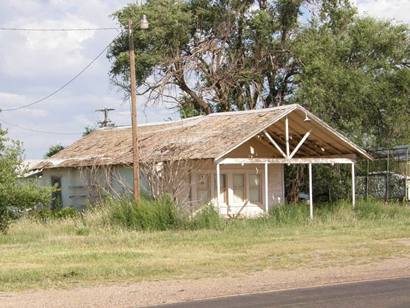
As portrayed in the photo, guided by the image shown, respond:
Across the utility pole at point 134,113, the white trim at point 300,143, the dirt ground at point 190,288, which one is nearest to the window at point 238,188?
the white trim at point 300,143

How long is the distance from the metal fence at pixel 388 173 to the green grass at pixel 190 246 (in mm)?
7243

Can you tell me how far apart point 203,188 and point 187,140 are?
2.43 metres

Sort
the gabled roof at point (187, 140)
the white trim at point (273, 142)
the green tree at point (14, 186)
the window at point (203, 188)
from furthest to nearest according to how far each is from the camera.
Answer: the window at point (203, 188) < the white trim at point (273, 142) < the gabled roof at point (187, 140) < the green tree at point (14, 186)

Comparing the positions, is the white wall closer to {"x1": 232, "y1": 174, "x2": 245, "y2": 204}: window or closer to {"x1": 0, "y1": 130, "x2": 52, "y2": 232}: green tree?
{"x1": 232, "y1": 174, "x2": 245, "y2": 204}: window

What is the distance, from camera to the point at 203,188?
1216 inches

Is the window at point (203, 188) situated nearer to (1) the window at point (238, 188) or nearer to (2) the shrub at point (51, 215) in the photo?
(1) the window at point (238, 188)

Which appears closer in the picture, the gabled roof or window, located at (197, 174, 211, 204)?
the gabled roof

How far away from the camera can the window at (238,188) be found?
32.3 meters

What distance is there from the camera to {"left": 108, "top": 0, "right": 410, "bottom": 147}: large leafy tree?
1350 inches

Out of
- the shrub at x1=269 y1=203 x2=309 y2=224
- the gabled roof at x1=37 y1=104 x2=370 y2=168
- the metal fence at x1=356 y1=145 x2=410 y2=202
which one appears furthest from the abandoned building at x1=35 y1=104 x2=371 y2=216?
the metal fence at x1=356 y1=145 x2=410 y2=202

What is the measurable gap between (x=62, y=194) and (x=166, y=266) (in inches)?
821

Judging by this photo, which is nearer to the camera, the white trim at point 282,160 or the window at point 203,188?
the white trim at point 282,160

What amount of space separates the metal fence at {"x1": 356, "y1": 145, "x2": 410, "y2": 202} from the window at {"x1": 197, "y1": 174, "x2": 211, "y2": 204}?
28.9ft

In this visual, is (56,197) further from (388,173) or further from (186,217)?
(388,173)
